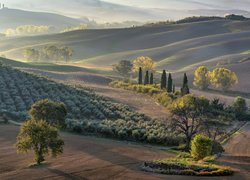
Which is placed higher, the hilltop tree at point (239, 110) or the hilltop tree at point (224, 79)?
the hilltop tree at point (224, 79)

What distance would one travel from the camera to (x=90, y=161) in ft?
155

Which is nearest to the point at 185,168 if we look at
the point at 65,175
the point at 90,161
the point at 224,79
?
the point at 90,161

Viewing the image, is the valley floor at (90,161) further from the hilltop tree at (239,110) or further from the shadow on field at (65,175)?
the hilltop tree at (239,110)

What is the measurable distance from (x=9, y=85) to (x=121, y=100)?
75.0 ft

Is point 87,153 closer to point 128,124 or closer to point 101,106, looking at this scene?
point 128,124

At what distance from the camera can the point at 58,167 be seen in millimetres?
44531

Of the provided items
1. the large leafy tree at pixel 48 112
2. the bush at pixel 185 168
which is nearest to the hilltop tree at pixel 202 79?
the large leafy tree at pixel 48 112

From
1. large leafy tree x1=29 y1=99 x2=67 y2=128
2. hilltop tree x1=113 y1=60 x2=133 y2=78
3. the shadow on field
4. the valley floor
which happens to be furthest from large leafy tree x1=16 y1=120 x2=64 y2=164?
hilltop tree x1=113 y1=60 x2=133 y2=78

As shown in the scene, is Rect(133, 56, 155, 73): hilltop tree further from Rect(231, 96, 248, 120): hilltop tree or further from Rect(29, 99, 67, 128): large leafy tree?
Rect(29, 99, 67, 128): large leafy tree

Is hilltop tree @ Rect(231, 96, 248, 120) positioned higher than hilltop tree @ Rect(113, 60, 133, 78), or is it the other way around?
hilltop tree @ Rect(113, 60, 133, 78)

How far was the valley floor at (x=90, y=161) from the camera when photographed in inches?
1645

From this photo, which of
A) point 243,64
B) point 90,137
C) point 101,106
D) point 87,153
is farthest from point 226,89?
point 87,153

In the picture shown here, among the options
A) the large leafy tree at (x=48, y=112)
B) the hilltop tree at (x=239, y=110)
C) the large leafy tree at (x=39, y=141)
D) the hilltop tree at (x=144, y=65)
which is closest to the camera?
the large leafy tree at (x=39, y=141)

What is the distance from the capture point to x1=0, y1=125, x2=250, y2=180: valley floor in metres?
41.8
